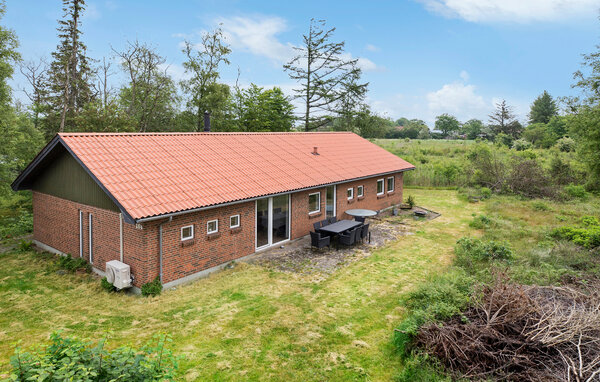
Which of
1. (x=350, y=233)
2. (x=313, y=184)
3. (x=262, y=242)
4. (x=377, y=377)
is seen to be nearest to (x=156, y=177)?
(x=262, y=242)

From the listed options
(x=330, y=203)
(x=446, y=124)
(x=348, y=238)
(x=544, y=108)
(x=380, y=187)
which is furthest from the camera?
(x=446, y=124)

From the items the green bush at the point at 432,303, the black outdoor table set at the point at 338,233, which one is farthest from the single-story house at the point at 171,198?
the green bush at the point at 432,303

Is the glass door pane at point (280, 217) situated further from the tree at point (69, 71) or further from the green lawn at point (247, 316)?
the tree at point (69, 71)

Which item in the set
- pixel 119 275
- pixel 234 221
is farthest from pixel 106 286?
pixel 234 221

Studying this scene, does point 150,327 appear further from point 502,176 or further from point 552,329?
point 502,176

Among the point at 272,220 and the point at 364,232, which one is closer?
the point at 272,220

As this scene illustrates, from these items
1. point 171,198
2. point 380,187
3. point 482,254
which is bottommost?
point 482,254

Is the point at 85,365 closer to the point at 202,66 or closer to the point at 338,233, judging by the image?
the point at 338,233
